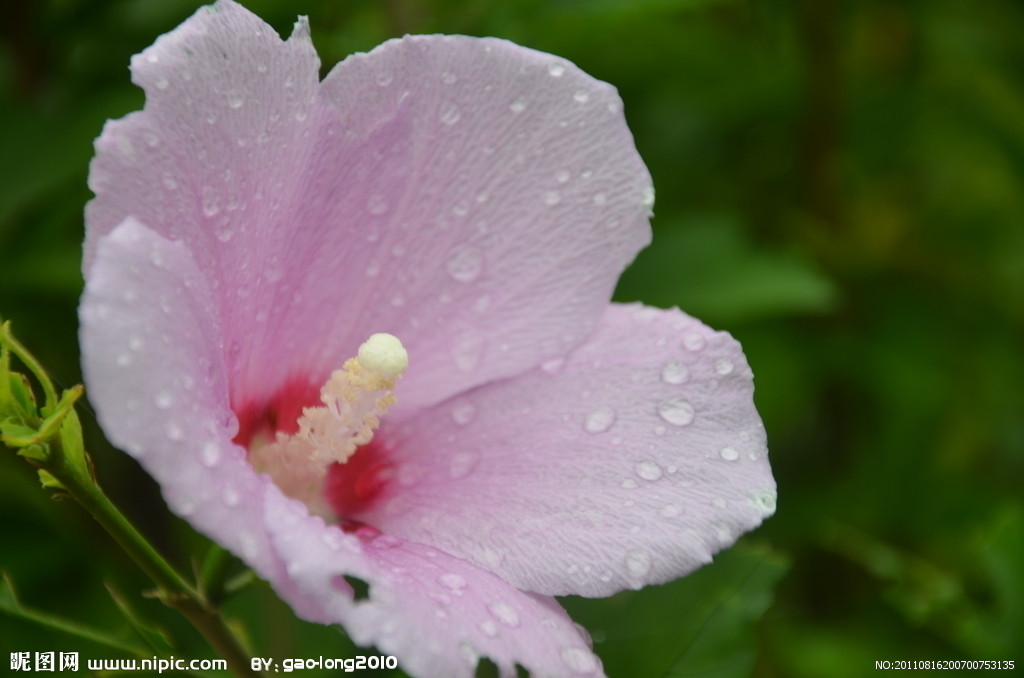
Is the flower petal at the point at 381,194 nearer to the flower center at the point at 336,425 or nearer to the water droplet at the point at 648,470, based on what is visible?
the flower center at the point at 336,425

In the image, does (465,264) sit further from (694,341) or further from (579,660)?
(579,660)

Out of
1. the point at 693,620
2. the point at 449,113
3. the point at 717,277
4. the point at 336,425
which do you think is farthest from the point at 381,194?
the point at 717,277

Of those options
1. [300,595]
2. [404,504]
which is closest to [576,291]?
[404,504]

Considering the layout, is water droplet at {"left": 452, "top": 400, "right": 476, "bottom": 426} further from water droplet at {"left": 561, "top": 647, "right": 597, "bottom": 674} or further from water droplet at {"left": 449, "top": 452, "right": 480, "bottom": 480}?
water droplet at {"left": 561, "top": 647, "right": 597, "bottom": 674}

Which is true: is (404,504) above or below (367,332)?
below

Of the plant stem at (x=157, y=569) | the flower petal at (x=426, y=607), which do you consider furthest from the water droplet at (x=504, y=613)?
the plant stem at (x=157, y=569)

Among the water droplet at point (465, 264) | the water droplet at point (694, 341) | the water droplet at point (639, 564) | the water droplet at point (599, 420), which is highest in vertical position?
the water droplet at point (465, 264)

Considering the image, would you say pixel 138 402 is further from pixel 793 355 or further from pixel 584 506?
pixel 793 355
